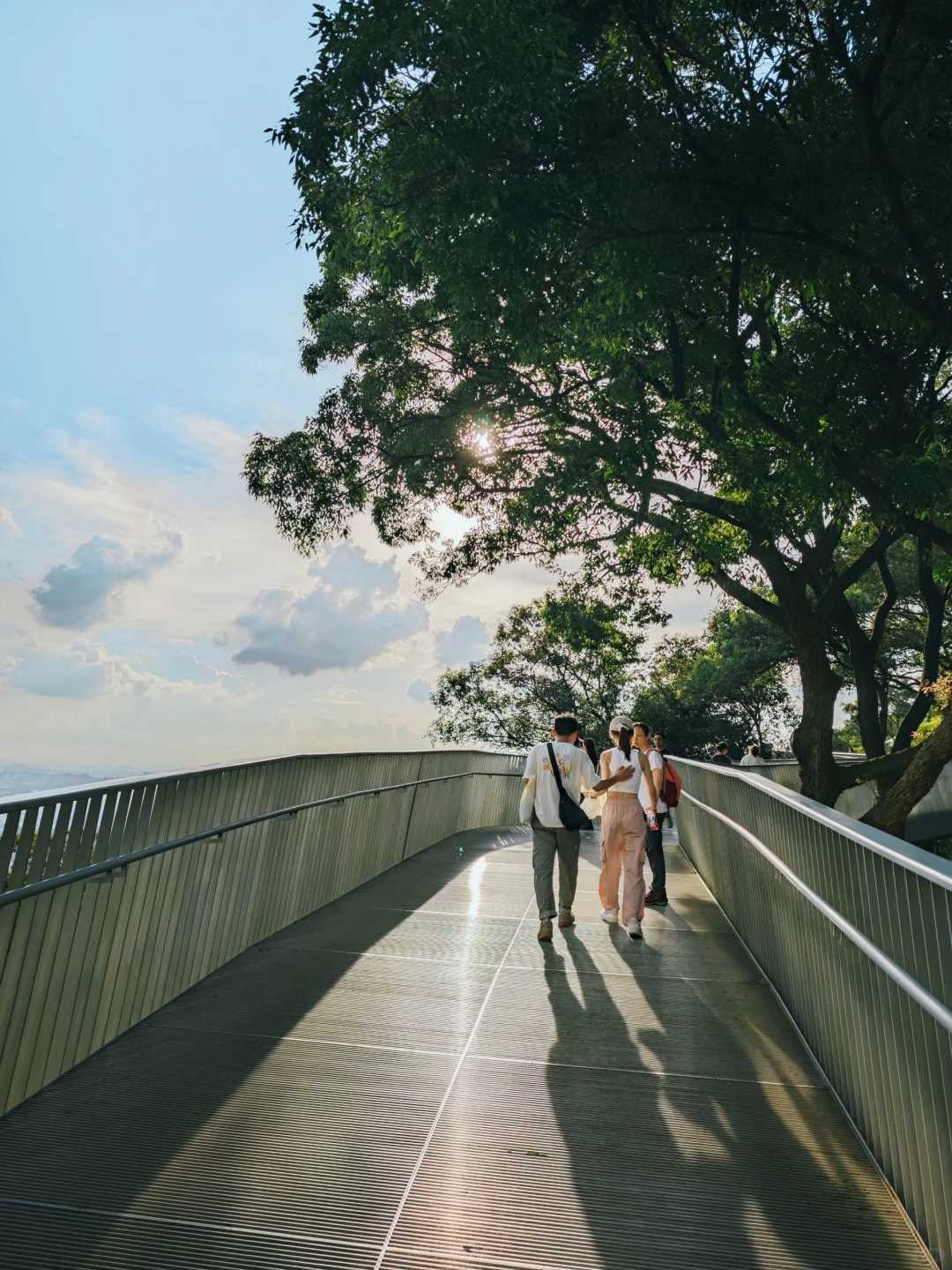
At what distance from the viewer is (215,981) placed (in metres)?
7.13

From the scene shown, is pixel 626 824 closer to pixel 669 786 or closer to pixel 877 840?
pixel 669 786

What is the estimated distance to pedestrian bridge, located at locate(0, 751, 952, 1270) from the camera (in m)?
3.75

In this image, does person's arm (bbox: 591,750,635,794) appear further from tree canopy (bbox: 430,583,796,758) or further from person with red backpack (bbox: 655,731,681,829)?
tree canopy (bbox: 430,583,796,758)

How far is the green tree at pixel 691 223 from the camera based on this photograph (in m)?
9.99

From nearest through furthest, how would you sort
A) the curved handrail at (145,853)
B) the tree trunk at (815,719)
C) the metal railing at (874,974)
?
the metal railing at (874,974) → the curved handrail at (145,853) → the tree trunk at (815,719)

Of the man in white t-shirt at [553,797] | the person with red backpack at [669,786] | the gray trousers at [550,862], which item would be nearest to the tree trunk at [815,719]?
the person with red backpack at [669,786]

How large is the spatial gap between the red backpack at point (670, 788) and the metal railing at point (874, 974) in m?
3.95

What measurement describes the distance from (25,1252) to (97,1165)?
0.66m

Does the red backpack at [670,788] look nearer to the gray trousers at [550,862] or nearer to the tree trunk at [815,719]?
the gray trousers at [550,862]

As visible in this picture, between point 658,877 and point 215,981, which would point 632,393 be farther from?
point 215,981

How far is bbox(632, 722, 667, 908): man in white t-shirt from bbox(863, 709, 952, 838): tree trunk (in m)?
4.50

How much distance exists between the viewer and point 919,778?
49.4ft

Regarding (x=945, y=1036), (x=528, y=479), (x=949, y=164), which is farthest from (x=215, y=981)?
(x=528, y=479)

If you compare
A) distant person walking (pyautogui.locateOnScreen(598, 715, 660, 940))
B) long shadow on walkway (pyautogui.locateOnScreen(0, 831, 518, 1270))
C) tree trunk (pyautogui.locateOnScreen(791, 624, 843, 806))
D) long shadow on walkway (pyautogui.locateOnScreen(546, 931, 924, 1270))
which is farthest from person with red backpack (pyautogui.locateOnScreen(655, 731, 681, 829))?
tree trunk (pyautogui.locateOnScreen(791, 624, 843, 806))
